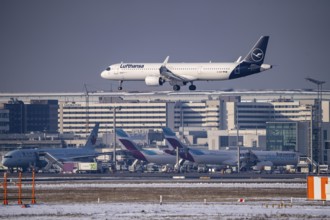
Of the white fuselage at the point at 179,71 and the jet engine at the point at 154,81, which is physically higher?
the white fuselage at the point at 179,71

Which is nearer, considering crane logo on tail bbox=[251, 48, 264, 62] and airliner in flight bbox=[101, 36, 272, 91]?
airliner in flight bbox=[101, 36, 272, 91]

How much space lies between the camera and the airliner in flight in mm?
159875

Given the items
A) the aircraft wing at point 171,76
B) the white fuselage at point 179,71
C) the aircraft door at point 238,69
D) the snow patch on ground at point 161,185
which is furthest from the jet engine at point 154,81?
the snow patch on ground at point 161,185

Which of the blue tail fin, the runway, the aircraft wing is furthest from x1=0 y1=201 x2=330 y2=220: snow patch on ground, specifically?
the blue tail fin

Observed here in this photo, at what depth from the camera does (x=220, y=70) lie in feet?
522

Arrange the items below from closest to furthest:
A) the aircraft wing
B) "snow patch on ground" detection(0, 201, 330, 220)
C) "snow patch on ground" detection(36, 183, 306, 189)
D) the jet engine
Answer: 1. "snow patch on ground" detection(0, 201, 330, 220)
2. "snow patch on ground" detection(36, 183, 306, 189)
3. the jet engine
4. the aircraft wing

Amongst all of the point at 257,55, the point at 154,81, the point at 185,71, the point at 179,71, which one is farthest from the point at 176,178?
the point at 257,55

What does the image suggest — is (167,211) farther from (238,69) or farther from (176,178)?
(238,69)

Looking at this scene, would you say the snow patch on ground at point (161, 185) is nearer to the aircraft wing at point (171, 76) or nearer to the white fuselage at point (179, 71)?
the white fuselage at point (179, 71)

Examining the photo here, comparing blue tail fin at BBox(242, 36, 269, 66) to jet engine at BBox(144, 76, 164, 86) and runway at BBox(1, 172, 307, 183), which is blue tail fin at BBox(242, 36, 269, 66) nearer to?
jet engine at BBox(144, 76, 164, 86)

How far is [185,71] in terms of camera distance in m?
162

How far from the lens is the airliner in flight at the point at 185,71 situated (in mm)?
159875

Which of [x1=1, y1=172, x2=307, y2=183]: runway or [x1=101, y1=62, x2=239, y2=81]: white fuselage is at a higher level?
[x1=101, y1=62, x2=239, y2=81]: white fuselage

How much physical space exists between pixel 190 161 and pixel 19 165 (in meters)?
33.0
